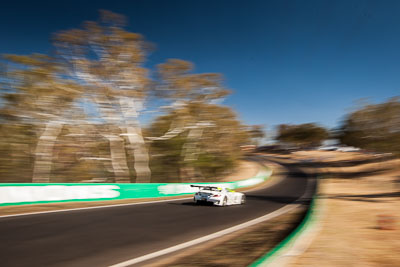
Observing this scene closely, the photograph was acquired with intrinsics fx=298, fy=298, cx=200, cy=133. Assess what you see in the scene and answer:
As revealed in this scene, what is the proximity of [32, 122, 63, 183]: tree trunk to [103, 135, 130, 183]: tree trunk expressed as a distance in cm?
507

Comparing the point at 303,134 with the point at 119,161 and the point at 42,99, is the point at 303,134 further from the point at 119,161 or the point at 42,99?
the point at 42,99

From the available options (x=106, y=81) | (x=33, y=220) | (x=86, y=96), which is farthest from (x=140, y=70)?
(x=33, y=220)

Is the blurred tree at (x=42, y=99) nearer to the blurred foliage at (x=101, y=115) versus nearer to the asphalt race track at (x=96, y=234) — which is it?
the blurred foliage at (x=101, y=115)

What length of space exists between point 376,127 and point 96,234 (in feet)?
143

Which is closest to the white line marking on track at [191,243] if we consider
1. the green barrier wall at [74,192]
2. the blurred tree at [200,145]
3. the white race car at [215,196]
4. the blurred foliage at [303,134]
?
the white race car at [215,196]

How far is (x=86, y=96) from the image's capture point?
25797mm

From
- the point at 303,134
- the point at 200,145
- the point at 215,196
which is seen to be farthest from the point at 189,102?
the point at 303,134

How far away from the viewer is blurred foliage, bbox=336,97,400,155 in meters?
38.3

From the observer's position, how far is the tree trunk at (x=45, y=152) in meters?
25.4

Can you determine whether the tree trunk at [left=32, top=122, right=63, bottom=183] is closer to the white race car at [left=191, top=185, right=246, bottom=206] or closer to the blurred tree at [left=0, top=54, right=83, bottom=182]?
the blurred tree at [left=0, top=54, right=83, bottom=182]

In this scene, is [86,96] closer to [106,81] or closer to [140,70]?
[106,81]

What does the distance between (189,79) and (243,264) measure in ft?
88.3

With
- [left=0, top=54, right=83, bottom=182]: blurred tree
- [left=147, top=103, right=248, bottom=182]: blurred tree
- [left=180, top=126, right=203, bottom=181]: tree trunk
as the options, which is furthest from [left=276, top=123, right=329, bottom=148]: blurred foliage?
[left=0, top=54, right=83, bottom=182]: blurred tree

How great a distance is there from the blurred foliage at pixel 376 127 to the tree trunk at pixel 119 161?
32.3 m
